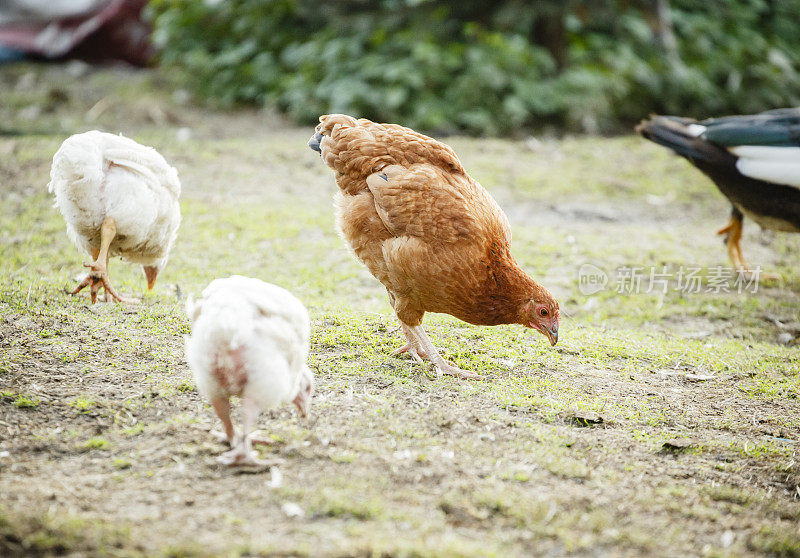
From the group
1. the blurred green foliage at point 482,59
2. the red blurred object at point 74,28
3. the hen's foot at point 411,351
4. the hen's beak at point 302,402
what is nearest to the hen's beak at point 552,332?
the hen's foot at point 411,351

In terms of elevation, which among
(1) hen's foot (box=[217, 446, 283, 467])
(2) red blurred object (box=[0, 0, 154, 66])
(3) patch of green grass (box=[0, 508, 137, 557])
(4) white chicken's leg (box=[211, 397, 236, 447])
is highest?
(2) red blurred object (box=[0, 0, 154, 66])

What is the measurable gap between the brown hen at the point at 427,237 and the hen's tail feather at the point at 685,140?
8.83 feet

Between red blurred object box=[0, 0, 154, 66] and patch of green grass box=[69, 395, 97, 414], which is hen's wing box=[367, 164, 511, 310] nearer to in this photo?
patch of green grass box=[69, 395, 97, 414]

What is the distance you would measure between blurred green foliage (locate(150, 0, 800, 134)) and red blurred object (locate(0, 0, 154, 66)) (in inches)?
31.3

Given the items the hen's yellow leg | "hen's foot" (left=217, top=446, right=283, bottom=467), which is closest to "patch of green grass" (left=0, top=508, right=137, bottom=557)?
"hen's foot" (left=217, top=446, right=283, bottom=467)

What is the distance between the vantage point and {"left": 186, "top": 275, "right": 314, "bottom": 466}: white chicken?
2658 mm

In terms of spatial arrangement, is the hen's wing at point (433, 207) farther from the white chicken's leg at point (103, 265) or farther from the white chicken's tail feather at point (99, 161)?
the white chicken's leg at point (103, 265)

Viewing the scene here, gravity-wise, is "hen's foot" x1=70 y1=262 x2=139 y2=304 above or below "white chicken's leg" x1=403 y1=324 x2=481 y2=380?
above

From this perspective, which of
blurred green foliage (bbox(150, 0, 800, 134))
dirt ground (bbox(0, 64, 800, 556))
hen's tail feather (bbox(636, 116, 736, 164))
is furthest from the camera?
blurred green foliage (bbox(150, 0, 800, 134))

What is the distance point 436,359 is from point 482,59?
6057 millimetres

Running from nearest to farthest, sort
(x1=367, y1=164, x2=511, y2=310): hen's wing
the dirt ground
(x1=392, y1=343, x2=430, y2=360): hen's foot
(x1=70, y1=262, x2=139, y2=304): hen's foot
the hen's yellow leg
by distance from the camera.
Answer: the dirt ground
(x1=367, y1=164, x2=511, y2=310): hen's wing
(x1=392, y1=343, x2=430, y2=360): hen's foot
(x1=70, y1=262, x2=139, y2=304): hen's foot
the hen's yellow leg

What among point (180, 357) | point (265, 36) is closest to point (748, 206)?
point (180, 357)

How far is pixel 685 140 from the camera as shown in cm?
582

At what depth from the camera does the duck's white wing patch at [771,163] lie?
5.44 m
